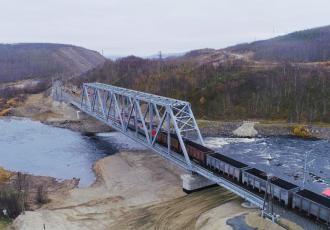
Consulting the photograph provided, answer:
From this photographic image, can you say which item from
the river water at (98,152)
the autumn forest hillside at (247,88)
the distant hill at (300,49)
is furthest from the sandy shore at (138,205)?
the distant hill at (300,49)

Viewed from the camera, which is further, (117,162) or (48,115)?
(48,115)

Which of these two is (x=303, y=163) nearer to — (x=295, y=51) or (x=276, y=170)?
(x=276, y=170)

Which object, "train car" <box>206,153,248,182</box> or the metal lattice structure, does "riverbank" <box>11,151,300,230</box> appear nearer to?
"train car" <box>206,153,248,182</box>

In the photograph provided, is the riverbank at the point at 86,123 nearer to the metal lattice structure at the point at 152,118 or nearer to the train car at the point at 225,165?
the metal lattice structure at the point at 152,118

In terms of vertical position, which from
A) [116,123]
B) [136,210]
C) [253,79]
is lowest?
[136,210]

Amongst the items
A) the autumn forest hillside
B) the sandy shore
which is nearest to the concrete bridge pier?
the sandy shore

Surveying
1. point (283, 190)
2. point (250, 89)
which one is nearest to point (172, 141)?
point (283, 190)

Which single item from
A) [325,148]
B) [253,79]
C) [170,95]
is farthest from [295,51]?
[325,148]
